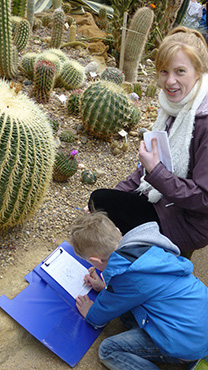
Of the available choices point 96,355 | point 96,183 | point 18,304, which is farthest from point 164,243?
point 96,183

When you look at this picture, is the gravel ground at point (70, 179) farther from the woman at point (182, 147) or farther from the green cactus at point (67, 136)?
the woman at point (182, 147)

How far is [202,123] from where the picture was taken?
1.92m

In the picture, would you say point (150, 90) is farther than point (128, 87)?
Yes

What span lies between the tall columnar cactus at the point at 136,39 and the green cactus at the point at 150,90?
37 centimetres

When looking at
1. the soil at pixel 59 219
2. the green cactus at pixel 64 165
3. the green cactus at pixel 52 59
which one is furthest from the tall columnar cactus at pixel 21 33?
the green cactus at pixel 64 165

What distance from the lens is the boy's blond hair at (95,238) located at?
175 cm

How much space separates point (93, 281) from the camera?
85.1 inches

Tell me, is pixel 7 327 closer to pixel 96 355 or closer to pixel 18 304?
pixel 18 304

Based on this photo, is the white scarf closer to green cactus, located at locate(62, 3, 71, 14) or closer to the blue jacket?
the blue jacket

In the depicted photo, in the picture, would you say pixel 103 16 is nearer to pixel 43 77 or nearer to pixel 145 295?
pixel 43 77

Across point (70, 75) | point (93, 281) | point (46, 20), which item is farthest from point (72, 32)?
point (93, 281)

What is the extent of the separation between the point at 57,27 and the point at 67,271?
3641 millimetres

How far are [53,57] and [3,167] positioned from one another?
242cm

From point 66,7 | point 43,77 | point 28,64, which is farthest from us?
point 66,7
